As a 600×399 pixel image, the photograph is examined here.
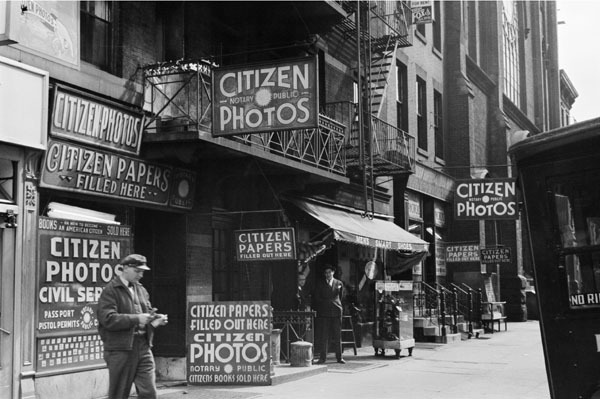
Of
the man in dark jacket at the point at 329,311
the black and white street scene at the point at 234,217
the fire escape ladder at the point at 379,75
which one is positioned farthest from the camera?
the fire escape ladder at the point at 379,75

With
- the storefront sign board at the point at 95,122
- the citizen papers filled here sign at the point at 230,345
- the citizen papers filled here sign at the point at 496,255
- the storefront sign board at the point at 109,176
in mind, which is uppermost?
the storefront sign board at the point at 95,122

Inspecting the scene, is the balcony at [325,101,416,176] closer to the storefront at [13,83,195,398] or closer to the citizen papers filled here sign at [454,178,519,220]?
the citizen papers filled here sign at [454,178,519,220]

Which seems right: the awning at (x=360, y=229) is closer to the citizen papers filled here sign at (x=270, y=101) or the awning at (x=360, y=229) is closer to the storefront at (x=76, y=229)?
the citizen papers filled here sign at (x=270, y=101)

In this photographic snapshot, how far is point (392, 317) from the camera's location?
16.0 meters

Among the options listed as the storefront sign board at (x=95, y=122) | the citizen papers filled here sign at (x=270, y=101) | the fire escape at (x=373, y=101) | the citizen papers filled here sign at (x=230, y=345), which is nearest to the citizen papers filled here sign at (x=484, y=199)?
the fire escape at (x=373, y=101)

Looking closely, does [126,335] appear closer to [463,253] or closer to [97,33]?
[97,33]

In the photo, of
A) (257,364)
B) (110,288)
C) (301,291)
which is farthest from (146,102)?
(301,291)

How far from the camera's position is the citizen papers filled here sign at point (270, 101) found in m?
11.5

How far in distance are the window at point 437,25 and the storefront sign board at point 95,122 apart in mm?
17829

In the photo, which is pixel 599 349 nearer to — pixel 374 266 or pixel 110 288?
pixel 110 288

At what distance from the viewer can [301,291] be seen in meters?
16.7

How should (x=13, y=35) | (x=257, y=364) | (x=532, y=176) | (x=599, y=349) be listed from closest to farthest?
(x=599, y=349) → (x=532, y=176) → (x=13, y=35) → (x=257, y=364)

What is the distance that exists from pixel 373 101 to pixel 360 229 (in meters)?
4.92

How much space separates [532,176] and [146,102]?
296 inches
